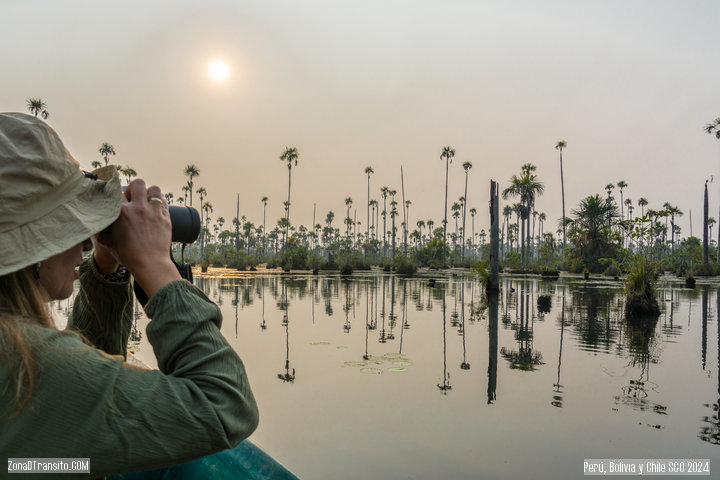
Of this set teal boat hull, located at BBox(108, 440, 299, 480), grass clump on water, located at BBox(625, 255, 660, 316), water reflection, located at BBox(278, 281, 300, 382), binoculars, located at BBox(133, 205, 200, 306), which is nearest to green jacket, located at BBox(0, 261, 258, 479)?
binoculars, located at BBox(133, 205, 200, 306)

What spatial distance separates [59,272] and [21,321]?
18 centimetres

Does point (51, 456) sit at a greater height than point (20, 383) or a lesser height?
lesser

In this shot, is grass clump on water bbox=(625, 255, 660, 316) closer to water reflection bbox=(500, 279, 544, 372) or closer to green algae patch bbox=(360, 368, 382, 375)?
water reflection bbox=(500, 279, 544, 372)

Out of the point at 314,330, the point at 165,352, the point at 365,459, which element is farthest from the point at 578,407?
the point at 314,330

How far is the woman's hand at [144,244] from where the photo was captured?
0.98 metres

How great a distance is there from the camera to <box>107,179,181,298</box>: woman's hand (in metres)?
0.98

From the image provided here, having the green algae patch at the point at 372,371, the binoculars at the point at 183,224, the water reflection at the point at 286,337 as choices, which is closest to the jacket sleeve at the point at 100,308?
the binoculars at the point at 183,224

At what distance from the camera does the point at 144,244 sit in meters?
0.99

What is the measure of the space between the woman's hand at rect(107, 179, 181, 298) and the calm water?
10.4ft

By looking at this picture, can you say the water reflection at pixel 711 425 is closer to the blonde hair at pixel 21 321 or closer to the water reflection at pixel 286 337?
the water reflection at pixel 286 337

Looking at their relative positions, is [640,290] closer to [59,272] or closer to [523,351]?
[523,351]

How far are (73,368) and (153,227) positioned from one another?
0.34 metres

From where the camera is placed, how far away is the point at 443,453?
3.93m

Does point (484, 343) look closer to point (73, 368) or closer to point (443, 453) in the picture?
point (443, 453)
